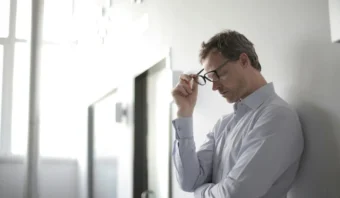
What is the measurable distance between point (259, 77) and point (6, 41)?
3413 mm

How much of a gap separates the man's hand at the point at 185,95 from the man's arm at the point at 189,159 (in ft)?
0.15

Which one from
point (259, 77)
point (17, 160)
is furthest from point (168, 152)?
point (17, 160)

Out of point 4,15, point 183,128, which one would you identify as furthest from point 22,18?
point 183,128

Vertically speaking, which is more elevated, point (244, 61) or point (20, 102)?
point (20, 102)

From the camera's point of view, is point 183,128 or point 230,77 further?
point 183,128

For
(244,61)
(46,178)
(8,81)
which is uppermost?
(8,81)

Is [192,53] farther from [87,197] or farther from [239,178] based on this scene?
[87,197]

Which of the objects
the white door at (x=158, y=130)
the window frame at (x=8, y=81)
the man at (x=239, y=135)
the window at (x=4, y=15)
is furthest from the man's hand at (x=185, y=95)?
the window at (x=4, y=15)

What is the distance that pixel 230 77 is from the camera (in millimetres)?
1166

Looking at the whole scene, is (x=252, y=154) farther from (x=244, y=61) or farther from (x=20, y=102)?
(x=20, y=102)

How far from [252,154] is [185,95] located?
47 centimetres

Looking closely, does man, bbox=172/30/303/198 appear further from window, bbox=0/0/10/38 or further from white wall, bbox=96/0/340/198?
window, bbox=0/0/10/38

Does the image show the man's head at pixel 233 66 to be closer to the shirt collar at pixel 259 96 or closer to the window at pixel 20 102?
the shirt collar at pixel 259 96

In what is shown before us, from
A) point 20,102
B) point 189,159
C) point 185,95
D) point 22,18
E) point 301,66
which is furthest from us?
point 22,18
